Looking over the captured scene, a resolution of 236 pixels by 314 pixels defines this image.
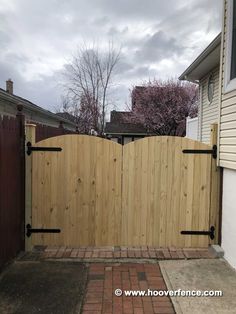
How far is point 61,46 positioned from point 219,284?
17127 millimetres

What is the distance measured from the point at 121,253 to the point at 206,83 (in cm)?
702

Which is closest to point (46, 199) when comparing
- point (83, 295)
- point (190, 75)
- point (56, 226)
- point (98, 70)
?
point (56, 226)

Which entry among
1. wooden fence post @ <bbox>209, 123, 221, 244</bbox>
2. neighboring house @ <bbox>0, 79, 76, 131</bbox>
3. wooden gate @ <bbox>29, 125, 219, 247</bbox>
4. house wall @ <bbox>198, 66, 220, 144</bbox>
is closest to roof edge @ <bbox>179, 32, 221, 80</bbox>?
house wall @ <bbox>198, 66, 220, 144</bbox>

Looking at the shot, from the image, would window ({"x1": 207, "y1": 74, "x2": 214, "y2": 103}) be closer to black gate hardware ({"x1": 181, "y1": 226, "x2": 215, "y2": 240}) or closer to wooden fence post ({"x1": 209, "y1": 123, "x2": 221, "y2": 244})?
wooden fence post ({"x1": 209, "y1": 123, "x2": 221, "y2": 244})

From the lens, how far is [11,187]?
4273 millimetres

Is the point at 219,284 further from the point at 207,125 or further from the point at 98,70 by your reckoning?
the point at 98,70

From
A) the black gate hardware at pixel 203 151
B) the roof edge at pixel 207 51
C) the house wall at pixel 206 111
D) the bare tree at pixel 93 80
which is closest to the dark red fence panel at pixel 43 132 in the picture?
the black gate hardware at pixel 203 151

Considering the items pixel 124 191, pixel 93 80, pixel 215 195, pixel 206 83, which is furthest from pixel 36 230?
pixel 93 80

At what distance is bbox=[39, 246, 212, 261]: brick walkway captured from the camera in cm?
441

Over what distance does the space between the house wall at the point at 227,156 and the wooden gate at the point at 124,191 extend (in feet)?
0.85

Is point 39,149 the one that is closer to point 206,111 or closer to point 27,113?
point 206,111

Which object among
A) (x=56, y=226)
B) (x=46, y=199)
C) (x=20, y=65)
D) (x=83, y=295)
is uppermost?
(x=20, y=65)

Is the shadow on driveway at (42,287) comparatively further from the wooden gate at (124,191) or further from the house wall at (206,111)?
the house wall at (206,111)

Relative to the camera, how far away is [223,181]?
4582 mm
